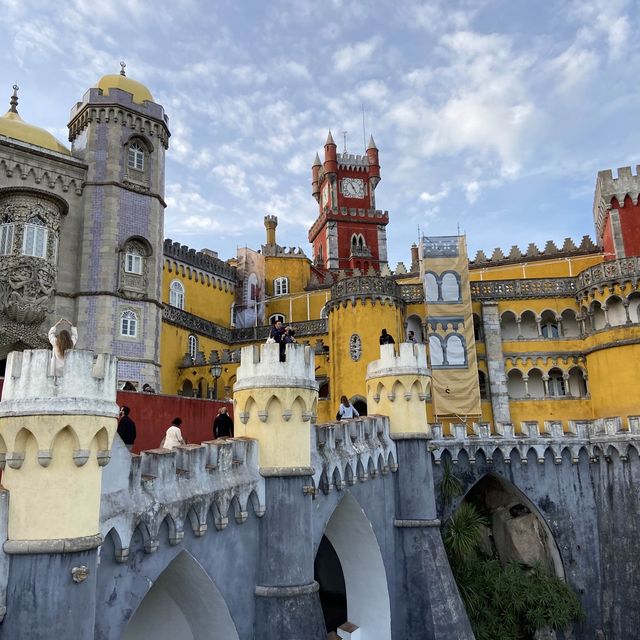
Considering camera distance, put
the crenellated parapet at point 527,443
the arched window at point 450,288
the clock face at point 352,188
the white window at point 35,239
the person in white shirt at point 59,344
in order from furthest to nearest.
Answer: the clock face at point 352,188, the arched window at point 450,288, the crenellated parapet at point 527,443, the white window at point 35,239, the person in white shirt at point 59,344

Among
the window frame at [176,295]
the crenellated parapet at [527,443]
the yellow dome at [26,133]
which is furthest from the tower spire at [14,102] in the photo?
the crenellated parapet at [527,443]

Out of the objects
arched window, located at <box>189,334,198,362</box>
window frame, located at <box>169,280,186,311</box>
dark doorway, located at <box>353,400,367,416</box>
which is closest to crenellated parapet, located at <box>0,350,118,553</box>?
dark doorway, located at <box>353,400,367,416</box>

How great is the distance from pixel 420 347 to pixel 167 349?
67.9ft

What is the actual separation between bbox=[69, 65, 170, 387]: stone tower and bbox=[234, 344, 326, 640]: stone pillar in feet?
56.1

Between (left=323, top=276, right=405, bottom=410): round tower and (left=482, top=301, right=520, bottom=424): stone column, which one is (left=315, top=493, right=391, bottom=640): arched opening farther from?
(left=482, top=301, right=520, bottom=424): stone column

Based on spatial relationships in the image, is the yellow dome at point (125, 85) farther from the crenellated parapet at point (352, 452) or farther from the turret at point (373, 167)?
the turret at point (373, 167)

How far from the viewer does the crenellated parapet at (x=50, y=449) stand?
726 centimetres

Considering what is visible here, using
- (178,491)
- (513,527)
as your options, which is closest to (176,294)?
(513,527)

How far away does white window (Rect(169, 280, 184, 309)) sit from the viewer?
39375 millimetres

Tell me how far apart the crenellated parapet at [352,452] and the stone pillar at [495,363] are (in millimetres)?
14684

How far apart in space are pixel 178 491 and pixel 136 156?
78.5 feet

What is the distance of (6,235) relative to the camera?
25812mm

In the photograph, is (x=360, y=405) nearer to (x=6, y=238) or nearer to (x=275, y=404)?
(x=6, y=238)

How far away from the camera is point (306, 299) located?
44.3 m
